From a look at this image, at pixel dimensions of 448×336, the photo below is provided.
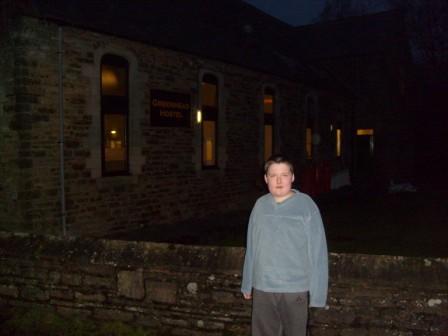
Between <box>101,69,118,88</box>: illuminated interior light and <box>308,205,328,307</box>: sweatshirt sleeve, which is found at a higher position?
<box>101,69,118,88</box>: illuminated interior light

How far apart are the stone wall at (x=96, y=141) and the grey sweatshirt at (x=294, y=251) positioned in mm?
6360

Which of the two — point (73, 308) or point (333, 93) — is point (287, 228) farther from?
point (333, 93)

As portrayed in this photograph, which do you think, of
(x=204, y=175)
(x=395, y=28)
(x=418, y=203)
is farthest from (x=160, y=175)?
(x=395, y=28)

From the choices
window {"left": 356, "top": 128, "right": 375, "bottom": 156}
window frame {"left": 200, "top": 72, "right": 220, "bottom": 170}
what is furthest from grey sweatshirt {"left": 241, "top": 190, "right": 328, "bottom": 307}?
window {"left": 356, "top": 128, "right": 375, "bottom": 156}

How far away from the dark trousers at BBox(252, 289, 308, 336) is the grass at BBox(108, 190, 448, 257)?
5.49 m

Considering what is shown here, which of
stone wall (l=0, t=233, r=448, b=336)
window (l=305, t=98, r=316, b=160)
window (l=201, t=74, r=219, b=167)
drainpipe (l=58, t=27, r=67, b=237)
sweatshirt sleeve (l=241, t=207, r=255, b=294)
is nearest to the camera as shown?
sweatshirt sleeve (l=241, t=207, r=255, b=294)

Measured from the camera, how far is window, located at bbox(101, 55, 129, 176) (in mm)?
9977

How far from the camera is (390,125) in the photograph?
82.7 ft

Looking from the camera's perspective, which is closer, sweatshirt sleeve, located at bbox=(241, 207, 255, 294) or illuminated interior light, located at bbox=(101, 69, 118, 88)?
sweatshirt sleeve, located at bbox=(241, 207, 255, 294)

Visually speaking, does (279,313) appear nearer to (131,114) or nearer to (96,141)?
(96,141)

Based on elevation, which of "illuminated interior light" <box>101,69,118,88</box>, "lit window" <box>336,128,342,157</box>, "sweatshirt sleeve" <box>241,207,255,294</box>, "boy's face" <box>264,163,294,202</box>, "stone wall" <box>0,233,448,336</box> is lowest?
"stone wall" <box>0,233,448,336</box>

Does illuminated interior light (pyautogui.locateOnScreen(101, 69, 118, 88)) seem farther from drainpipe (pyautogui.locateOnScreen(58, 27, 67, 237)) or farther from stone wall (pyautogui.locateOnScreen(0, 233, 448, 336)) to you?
stone wall (pyautogui.locateOnScreen(0, 233, 448, 336))

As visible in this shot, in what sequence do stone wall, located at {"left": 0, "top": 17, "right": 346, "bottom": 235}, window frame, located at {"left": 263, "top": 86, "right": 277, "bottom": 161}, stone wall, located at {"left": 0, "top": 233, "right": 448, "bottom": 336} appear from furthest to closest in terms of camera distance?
window frame, located at {"left": 263, "top": 86, "right": 277, "bottom": 161}
stone wall, located at {"left": 0, "top": 17, "right": 346, "bottom": 235}
stone wall, located at {"left": 0, "top": 233, "right": 448, "bottom": 336}

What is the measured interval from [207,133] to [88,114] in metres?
4.70
